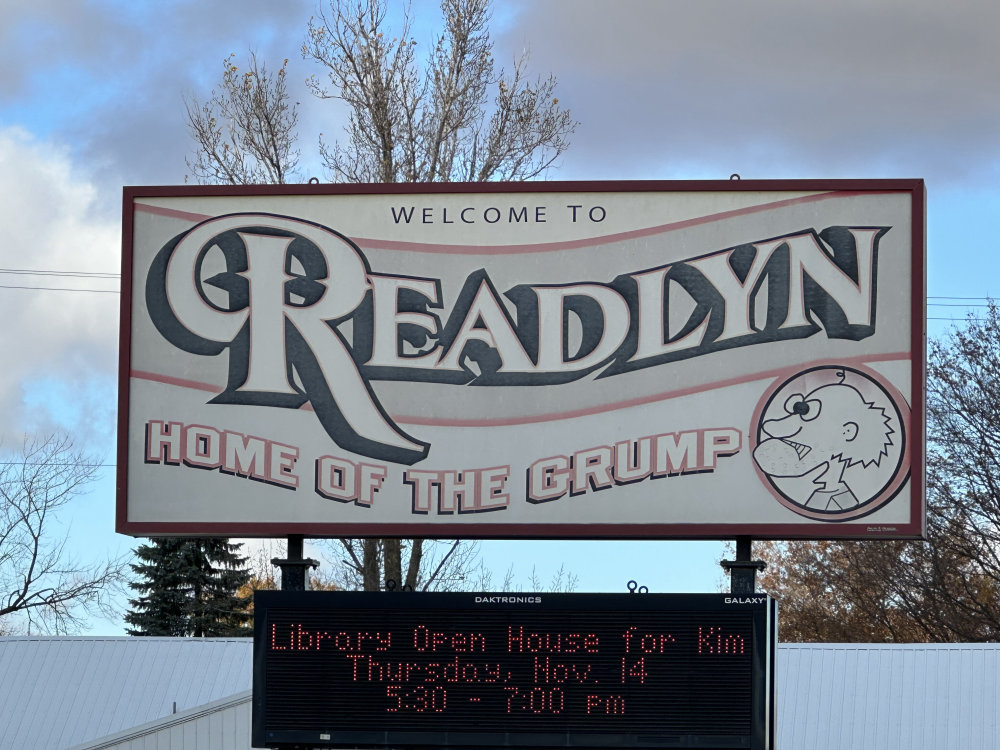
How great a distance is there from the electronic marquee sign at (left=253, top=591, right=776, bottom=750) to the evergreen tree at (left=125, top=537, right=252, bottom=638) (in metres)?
24.1

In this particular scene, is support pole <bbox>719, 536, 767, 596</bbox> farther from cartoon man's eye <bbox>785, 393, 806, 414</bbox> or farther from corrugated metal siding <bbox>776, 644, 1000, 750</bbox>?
corrugated metal siding <bbox>776, 644, 1000, 750</bbox>

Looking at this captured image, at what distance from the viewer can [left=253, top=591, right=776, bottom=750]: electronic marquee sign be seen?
32.5ft

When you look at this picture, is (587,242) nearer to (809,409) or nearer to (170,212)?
(809,409)

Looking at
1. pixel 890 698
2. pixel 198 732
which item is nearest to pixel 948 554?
pixel 890 698

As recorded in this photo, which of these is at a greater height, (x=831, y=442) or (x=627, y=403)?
(x=627, y=403)

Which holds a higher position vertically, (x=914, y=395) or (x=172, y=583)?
(x=914, y=395)

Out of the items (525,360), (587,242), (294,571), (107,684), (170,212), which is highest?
(170,212)

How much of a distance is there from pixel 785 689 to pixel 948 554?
13256mm

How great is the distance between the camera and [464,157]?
26312mm

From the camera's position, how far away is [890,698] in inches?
805

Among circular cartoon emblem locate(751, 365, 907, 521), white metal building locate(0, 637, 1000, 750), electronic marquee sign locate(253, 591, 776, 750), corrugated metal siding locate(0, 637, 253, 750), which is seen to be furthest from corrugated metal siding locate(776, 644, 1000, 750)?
electronic marquee sign locate(253, 591, 776, 750)

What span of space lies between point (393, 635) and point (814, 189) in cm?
477

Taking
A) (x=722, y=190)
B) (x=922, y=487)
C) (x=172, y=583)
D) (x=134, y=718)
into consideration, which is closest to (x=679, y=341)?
(x=722, y=190)

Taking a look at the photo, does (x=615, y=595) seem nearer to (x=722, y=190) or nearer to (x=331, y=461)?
(x=331, y=461)
